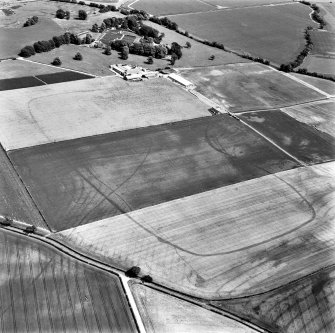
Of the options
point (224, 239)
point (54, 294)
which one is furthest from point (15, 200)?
point (224, 239)

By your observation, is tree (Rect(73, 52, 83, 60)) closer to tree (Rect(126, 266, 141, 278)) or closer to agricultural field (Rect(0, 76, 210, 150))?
agricultural field (Rect(0, 76, 210, 150))

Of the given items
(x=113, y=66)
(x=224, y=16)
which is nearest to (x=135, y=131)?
(x=113, y=66)

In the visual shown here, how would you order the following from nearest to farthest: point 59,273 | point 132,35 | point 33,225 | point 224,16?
point 59,273, point 33,225, point 132,35, point 224,16

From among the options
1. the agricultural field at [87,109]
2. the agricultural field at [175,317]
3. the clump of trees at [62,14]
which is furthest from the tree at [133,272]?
the clump of trees at [62,14]

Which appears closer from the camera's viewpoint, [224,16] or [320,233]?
[320,233]

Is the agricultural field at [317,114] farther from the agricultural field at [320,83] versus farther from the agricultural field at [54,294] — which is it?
the agricultural field at [54,294]

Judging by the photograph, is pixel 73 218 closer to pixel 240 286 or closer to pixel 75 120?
pixel 240 286
